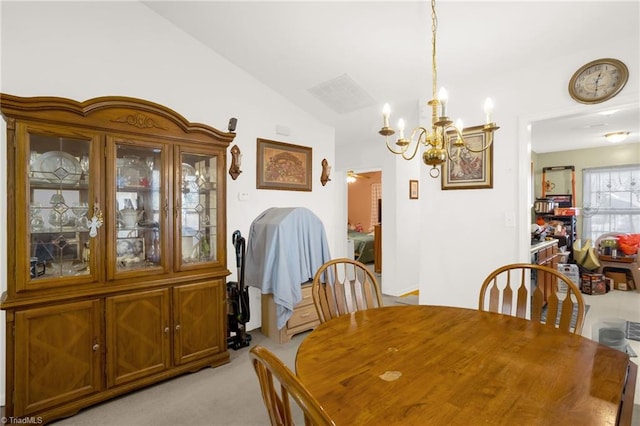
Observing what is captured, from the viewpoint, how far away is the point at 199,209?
277 cm

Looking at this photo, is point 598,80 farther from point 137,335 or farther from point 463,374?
point 137,335

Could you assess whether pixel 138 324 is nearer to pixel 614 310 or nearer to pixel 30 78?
pixel 30 78

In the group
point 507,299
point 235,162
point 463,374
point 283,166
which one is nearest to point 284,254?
point 235,162

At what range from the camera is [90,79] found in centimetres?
256

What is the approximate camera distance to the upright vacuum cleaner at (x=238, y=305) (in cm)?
310

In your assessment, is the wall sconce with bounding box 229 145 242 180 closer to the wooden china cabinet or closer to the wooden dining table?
the wooden china cabinet

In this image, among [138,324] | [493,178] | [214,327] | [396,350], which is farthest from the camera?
[493,178]

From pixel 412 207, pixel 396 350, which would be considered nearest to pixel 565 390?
pixel 396 350

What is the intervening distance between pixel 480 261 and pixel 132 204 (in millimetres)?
3110

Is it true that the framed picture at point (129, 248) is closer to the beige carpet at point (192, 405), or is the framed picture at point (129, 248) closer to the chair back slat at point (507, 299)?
the beige carpet at point (192, 405)

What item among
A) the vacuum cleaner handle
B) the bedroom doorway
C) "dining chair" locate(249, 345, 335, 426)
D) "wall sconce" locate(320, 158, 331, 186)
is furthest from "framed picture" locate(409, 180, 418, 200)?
"dining chair" locate(249, 345, 335, 426)

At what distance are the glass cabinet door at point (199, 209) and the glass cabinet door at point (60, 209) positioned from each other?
2.09 ft

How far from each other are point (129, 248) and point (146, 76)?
153 centimetres

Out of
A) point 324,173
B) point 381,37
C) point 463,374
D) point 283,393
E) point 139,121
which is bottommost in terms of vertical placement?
point 463,374
